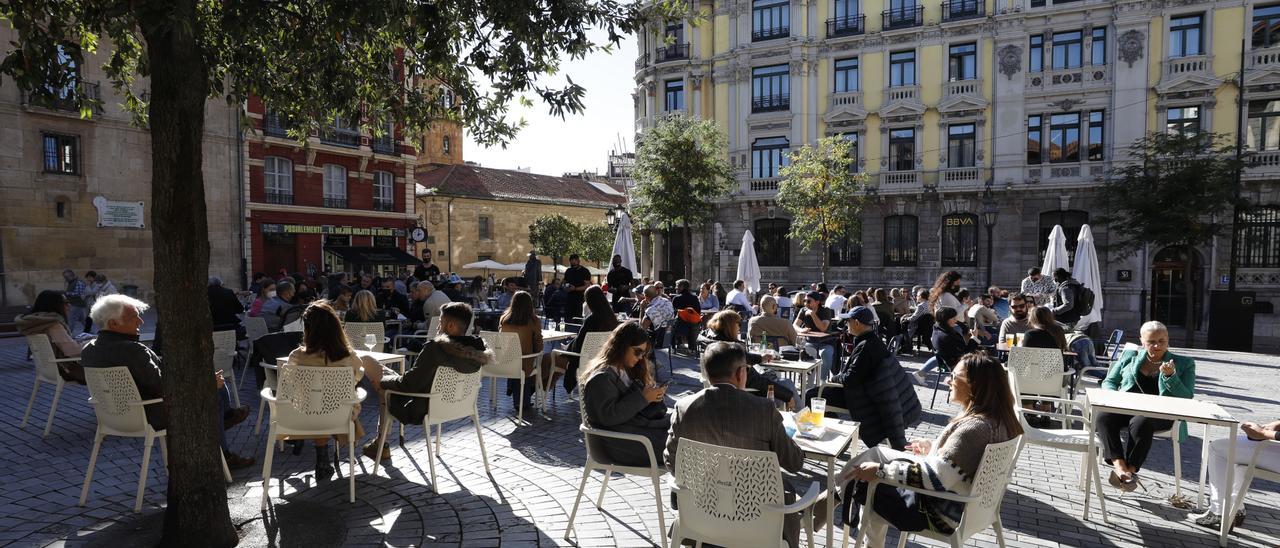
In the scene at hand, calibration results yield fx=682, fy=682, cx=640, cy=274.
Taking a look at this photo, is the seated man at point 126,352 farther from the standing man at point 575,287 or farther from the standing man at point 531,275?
the standing man at point 531,275

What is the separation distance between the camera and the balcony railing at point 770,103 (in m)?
28.5

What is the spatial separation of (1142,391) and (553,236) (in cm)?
4184

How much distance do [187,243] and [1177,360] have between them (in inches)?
298

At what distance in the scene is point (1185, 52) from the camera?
23.5m

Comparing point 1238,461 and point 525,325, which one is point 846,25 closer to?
point 525,325

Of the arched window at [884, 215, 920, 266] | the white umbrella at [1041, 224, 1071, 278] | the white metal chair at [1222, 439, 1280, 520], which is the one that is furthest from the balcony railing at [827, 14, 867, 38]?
the white metal chair at [1222, 439, 1280, 520]

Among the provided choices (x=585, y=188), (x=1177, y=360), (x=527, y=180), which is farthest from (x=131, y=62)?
(x=585, y=188)

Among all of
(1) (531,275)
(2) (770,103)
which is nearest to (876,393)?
(1) (531,275)

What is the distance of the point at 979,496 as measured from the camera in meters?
3.52

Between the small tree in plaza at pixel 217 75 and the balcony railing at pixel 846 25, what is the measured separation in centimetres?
2410

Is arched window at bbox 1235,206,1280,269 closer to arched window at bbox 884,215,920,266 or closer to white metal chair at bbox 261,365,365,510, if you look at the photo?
arched window at bbox 884,215,920,266

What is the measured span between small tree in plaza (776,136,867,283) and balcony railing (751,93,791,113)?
147 inches

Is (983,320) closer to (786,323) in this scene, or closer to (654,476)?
(786,323)

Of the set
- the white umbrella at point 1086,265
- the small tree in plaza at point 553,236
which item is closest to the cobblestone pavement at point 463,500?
the white umbrella at point 1086,265
